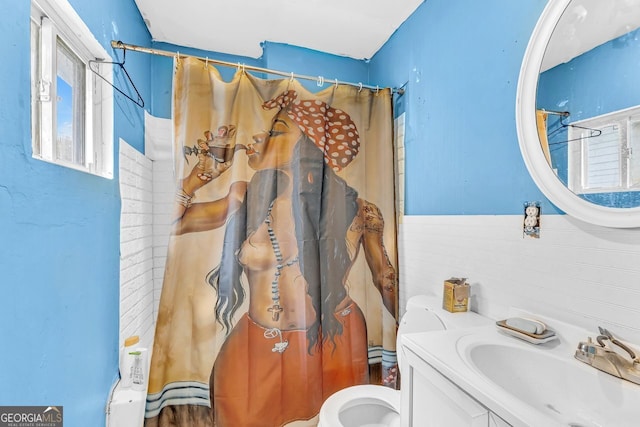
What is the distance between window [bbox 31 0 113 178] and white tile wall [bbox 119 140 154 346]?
0.18 metres

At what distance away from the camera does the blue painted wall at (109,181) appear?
711 mm

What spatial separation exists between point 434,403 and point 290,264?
987mm

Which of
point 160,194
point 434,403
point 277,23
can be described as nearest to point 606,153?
point 434,403

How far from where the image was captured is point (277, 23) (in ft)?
5.90

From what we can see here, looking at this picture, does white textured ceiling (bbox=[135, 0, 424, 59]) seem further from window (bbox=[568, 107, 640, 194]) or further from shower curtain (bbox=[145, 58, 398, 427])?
window (bbox=[568, 107, 640, 194])

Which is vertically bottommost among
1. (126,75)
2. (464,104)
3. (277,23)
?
(464,104)

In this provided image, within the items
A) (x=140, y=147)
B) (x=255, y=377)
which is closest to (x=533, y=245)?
(x=255, y=377)

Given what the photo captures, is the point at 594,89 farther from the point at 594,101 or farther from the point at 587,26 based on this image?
the point at 587,26

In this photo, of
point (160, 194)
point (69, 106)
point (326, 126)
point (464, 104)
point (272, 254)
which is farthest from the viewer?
point (160, 194)

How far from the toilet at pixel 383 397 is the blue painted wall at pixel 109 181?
472mm

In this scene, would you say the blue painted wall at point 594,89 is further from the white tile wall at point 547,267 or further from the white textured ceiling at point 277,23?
the white textured ceiling at point 277,23

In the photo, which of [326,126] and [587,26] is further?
[326,126]

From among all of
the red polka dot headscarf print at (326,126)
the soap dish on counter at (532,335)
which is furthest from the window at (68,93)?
the soap dish on counter at (532,335)

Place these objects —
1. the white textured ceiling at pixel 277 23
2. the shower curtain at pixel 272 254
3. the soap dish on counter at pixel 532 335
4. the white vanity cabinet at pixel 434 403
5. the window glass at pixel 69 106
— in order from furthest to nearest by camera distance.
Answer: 1. the white textured ceiling at pixel 277 23
2. the shower curtain at pixel 272 254
3. the window glass at pixel 69 106
4. the soap dish on counter at pixel 532 335
5. the white vanity cabinet at pixel 434 403
